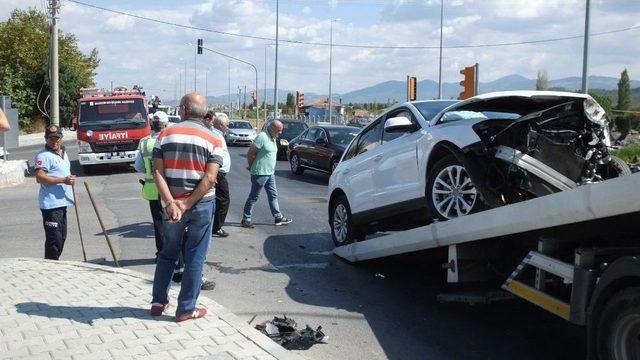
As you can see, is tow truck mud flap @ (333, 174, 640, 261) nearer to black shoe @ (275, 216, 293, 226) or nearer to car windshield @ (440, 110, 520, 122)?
car windshield @ (440, 110, 520, 122)

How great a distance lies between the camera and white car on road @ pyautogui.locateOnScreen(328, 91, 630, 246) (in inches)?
207

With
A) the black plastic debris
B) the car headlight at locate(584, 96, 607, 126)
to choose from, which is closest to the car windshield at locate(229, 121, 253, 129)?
the black plastic debris

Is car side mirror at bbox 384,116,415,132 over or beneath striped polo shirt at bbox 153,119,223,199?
over

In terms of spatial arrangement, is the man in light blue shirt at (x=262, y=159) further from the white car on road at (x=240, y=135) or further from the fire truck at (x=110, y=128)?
the white car on road at (x=240, y=135)

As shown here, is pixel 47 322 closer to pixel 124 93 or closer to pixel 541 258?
pixel 541 258

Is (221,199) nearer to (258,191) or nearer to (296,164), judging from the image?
(258,191)

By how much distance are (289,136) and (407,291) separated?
20.0 metres

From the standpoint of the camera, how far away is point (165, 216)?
197 inches

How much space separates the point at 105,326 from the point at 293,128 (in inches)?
880

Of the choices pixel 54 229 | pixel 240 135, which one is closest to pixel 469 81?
pixel 54 229

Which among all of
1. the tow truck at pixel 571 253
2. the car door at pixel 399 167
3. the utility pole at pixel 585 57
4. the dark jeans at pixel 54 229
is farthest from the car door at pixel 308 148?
the tow truck at pixel 571 253

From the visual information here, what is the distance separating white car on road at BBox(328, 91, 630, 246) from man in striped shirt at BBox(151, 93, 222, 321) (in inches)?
87.2

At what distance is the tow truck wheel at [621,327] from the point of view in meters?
3.63

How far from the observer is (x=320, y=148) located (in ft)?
59.5
